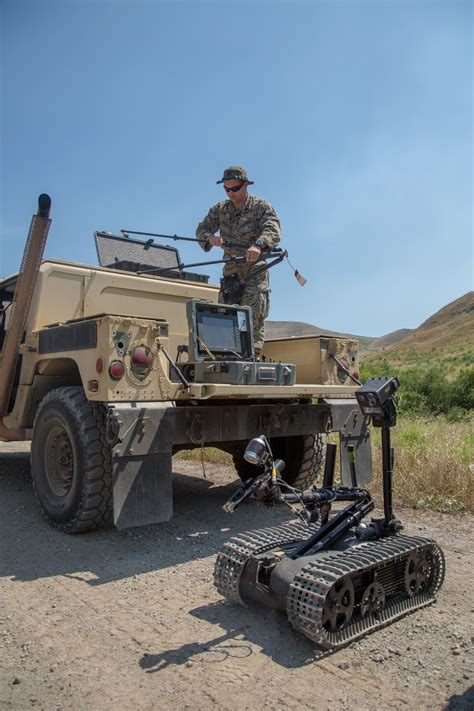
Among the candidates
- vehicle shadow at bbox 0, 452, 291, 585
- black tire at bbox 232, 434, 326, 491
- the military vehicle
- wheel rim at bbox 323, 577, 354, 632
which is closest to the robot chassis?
wheel rim at bbox 323, 577, 354, 632

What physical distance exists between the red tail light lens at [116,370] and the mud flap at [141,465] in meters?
0.21

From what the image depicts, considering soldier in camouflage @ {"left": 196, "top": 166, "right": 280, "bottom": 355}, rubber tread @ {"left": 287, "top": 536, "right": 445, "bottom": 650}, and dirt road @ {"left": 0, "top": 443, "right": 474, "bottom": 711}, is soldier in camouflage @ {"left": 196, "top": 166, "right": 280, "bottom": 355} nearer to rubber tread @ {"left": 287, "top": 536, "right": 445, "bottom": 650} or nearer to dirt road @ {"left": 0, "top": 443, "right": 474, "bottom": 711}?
dirt road @ {"left": 0, "top": 443, "right": 474, "bottom": 711}

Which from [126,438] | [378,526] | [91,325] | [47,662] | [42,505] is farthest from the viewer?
[42,505]

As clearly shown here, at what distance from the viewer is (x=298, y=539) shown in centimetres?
390

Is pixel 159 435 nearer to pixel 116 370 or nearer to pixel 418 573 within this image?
pixel 116 370

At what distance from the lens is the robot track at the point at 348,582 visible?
10.1ft

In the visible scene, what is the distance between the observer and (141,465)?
453cm

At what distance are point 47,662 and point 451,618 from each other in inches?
83.0

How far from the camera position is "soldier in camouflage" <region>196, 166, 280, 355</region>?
20.5 feet

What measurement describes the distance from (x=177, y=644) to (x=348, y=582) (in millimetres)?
901

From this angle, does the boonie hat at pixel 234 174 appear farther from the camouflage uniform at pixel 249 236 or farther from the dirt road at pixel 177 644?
the dirt road at pixel 177 644

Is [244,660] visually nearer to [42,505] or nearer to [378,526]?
[378,526]

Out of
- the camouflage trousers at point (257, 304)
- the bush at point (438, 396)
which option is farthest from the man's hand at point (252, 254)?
the bush at point (438, 396)

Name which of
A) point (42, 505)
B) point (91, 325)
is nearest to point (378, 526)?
point (91, 325)
